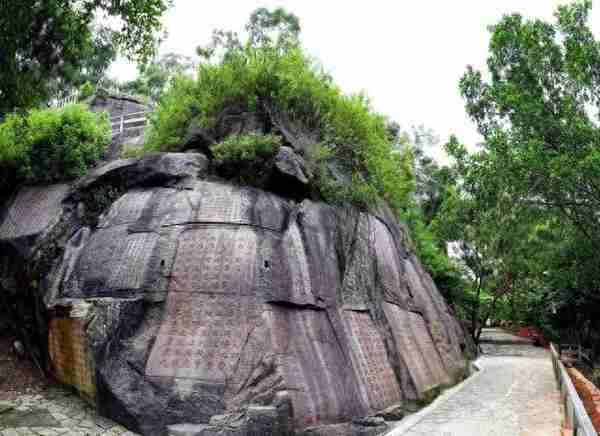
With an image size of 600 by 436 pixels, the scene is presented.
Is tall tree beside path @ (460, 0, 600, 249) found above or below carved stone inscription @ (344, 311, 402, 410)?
above

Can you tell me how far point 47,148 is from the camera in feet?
33.8

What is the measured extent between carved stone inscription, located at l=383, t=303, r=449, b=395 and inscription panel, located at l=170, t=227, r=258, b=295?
336 centimetres

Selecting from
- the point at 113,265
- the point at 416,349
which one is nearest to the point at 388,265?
the point at 416,349

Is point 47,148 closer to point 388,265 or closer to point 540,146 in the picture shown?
point 388,265

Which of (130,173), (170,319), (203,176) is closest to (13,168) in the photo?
(130,173)

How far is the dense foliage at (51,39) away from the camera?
650cm

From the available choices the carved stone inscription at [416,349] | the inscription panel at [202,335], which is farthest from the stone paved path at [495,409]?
the inscription panel at [202,335]

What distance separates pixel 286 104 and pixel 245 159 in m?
2.19

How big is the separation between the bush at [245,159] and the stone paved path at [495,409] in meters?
4.85

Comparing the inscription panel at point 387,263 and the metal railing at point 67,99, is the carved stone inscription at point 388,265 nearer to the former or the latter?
the inscription panel at point 387,263

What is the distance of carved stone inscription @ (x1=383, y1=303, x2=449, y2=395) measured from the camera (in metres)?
9.20

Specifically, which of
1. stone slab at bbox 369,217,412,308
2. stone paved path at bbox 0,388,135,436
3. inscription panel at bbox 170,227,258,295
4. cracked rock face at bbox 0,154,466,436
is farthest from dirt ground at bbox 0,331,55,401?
stone slab at bbox 369,217,412,308

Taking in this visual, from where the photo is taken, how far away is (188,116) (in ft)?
35.7

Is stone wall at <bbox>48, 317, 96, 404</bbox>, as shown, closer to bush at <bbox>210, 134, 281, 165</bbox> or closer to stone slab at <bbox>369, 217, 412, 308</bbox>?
bush at <bbox>210, 134, 281, 165</bbox>
